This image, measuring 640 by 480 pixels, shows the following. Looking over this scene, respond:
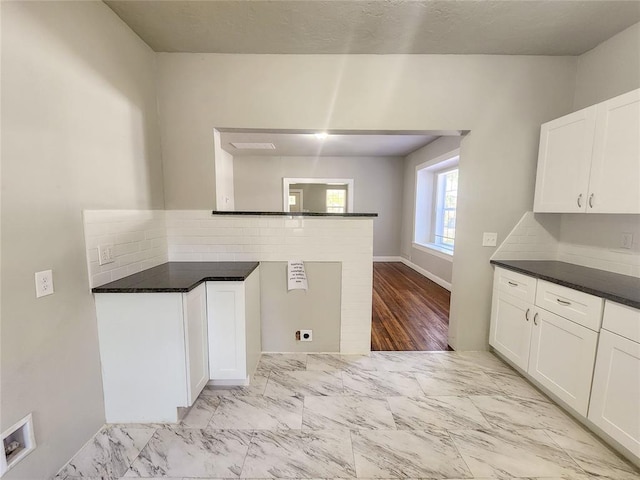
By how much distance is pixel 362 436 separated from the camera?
157 centimetres

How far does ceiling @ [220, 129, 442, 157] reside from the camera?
4.33 metres

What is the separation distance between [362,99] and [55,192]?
2101 millimetres

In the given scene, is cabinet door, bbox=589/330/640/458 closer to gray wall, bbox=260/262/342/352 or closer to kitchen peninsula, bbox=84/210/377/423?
kitchen peninsula, bbox=84/210/377/423

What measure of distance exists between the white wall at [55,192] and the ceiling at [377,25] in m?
0.41

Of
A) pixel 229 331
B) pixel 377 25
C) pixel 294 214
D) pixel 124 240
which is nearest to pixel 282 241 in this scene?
pixel 294 214

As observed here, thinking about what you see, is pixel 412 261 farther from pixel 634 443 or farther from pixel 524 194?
pixel 634 443

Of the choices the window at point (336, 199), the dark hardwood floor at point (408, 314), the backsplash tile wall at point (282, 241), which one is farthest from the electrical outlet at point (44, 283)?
the window at point (336, 199)

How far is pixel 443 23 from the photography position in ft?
5.84

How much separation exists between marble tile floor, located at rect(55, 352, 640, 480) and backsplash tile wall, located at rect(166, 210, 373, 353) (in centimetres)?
77

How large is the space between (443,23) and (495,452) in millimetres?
2662

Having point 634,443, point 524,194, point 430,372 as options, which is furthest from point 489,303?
point 634,443

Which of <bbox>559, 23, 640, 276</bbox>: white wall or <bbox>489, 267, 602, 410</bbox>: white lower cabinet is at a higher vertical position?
<bbox>559, 23, 640, 276</bbox>: white wall

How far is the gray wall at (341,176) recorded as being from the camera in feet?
19.6

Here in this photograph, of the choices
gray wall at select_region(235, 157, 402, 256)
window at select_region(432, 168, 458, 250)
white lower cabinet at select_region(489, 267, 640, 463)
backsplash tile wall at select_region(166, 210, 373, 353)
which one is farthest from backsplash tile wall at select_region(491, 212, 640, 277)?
gray wall at select_region(235, 157, 402, 256)
